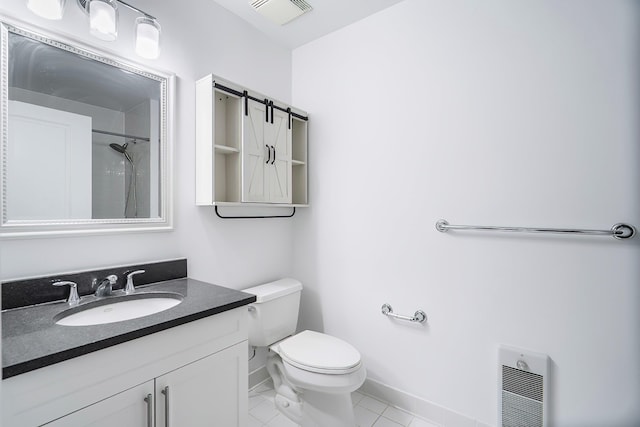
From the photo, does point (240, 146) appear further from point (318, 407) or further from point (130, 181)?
point (318, 407)

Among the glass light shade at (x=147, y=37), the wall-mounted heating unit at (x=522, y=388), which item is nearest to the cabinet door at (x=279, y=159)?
the glass light shade at (x=147, y=37)

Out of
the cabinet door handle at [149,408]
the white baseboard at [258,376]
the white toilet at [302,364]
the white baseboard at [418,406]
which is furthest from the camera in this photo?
the white baseboard at [258,376]

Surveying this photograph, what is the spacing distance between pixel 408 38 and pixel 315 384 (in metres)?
1.91

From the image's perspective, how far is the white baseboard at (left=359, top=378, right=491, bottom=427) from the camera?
1.69 m

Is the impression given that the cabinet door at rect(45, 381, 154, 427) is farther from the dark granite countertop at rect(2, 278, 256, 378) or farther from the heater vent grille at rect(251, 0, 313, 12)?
the heater vent grille at rect(251, 0, 313, 12)

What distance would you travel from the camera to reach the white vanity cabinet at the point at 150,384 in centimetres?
86

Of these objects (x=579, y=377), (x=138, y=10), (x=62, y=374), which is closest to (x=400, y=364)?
(x=579, y=377)

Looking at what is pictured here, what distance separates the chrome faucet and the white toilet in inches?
27.2

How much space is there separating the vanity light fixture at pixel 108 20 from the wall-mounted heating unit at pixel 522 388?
2166 millimetres

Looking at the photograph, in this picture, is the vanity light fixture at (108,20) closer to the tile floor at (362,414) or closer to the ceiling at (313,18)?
the ceiling at (313,18)

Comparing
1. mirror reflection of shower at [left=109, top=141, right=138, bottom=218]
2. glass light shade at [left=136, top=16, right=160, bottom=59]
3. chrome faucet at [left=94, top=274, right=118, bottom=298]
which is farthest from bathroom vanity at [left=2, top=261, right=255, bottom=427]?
glass light shade at [left=136, top=16, right=160, bottom=59]

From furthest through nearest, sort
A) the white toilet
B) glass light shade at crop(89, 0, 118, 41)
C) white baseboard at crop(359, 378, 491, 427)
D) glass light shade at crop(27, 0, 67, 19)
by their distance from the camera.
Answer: white baseboard at crop(359, 378, 491, 427) < the white toilet < glass light shade at crop(89, 0, 118, 41) < glass light shade at crop(27, 0, 67, 19)

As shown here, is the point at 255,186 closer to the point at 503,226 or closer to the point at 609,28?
the point at 503,226

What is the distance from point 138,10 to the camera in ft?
4.72
